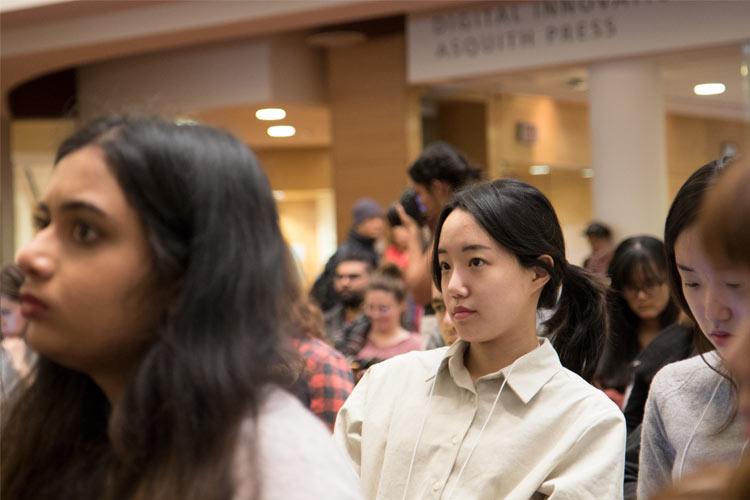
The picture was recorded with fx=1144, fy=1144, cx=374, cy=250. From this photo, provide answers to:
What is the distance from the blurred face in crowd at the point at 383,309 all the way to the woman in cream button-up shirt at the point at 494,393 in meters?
3.56

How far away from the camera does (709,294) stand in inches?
74.5

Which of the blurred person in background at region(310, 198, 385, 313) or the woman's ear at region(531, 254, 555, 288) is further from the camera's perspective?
the blurred person in background at region(310, 198, 385, 313)

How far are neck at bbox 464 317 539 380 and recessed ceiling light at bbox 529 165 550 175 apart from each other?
9.11 metres

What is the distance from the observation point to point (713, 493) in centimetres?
105

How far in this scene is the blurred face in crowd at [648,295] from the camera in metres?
4.12

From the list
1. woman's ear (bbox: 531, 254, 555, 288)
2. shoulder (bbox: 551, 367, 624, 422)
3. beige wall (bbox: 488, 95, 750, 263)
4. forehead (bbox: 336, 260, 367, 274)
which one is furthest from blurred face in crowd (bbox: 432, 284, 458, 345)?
beige wall (bbox: 488, 95, 750, 263)

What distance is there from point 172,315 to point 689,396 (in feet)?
4.35

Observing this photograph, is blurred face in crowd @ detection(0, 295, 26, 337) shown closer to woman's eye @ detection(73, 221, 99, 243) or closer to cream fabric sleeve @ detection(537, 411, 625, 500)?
cream fabric sleeve @ detection(537, 411, 625, 500)

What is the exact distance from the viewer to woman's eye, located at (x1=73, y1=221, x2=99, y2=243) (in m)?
1.28

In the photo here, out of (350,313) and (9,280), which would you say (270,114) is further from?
(9,280)

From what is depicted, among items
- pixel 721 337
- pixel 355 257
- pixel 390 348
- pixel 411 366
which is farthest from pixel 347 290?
pixel 721 337

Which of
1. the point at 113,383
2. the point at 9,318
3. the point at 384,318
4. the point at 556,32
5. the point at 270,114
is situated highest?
the point at 556,32

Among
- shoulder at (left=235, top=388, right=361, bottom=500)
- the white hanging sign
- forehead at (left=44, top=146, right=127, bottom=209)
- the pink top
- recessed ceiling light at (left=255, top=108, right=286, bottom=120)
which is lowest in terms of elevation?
the pink top

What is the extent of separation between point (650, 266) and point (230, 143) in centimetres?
307
